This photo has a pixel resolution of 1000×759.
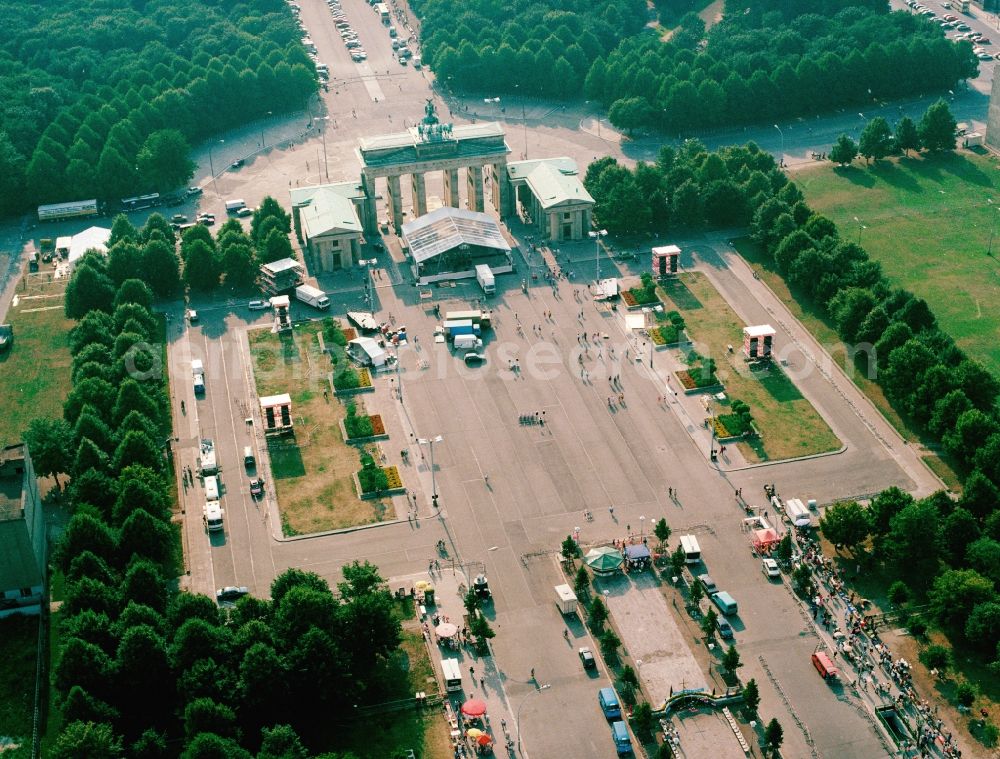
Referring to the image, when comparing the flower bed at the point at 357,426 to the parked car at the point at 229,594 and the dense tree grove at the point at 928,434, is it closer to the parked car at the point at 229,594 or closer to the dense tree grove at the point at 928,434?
the parked car at the point at 229,594

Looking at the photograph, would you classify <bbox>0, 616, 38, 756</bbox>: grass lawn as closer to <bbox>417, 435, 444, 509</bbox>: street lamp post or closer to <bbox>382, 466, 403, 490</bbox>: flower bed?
<bbox>382, 466, 403, 490</bbox>: flower bed

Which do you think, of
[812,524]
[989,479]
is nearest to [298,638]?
[812,524]

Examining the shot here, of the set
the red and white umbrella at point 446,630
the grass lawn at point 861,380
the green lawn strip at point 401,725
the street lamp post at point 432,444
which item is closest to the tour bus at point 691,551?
the red and white umbrella at point 446,630

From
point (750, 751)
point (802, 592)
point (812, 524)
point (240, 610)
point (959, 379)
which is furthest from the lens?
point (959, 379)

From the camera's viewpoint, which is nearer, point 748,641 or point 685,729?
point 685,729

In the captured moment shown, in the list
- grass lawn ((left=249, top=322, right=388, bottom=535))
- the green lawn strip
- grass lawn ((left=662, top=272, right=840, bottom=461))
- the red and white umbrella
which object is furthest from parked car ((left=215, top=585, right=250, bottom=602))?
grass lawn ((left=662, top=272, right=840, bottom=461))

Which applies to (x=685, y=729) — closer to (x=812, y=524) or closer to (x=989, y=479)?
(x=812, y=524)
